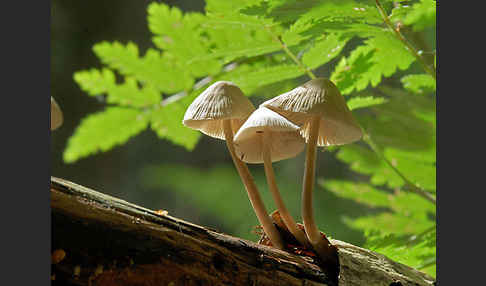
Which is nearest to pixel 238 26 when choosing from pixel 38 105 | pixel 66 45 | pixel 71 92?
pixel 38 105

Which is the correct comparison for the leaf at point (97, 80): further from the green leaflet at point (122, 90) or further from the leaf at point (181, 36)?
the leaf at point (181, 36)

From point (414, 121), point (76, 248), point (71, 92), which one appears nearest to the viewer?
point (76, 248)

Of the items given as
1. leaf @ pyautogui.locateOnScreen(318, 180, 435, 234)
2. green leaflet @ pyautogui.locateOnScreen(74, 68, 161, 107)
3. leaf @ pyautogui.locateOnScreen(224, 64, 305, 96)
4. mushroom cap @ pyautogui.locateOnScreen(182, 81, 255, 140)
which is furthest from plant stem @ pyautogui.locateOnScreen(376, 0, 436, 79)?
green leaflet @ pyautogui.locateOnScreen(74, 68, 161, 107)

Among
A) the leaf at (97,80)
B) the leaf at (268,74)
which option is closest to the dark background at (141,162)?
the leaf at (97,80)

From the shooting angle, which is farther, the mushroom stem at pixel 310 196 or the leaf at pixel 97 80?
the leaf at pixel 97 80

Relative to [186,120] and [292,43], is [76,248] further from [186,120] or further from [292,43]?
[292,43]
